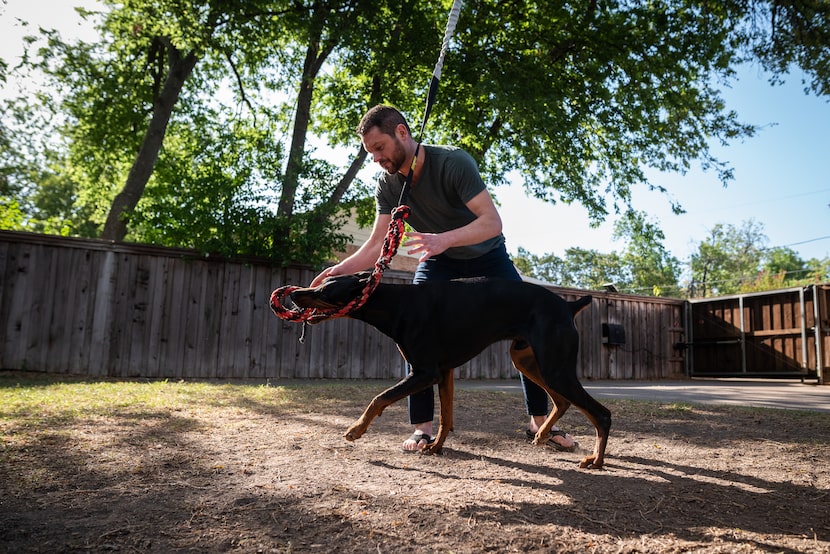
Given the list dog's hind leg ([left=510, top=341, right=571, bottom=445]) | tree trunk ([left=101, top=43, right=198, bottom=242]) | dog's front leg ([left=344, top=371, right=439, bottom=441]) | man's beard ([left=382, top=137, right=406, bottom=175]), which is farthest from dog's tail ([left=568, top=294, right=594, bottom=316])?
tree trunk ([left=101, top=43, right=198, bottom=242])

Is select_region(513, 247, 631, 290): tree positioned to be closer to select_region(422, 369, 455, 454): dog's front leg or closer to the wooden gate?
the wooden gate

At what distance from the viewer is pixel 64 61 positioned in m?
13.6

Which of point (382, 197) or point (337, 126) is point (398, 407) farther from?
point (337, 126)

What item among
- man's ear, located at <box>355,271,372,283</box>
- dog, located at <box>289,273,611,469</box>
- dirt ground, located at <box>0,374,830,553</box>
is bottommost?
dirt ground, located at <box>0,374,830,553</box>

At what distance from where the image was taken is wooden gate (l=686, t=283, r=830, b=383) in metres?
13.4

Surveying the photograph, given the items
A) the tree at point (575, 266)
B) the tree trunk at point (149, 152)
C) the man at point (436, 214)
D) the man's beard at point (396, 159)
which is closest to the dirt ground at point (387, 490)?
the man at point (436, 214)

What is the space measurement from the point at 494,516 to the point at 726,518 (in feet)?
3.24

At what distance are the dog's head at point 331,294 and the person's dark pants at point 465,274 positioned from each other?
0.73 meters

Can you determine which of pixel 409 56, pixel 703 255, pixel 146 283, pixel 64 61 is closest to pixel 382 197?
pixel 146 283

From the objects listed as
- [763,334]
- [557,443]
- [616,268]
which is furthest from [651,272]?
[557,443]

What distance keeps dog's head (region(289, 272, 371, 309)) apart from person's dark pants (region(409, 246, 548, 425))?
0.73 metres

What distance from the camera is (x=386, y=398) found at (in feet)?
9.77

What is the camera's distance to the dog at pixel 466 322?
3123 millimetres

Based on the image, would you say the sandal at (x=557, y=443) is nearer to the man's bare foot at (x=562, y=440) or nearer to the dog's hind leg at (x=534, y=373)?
the man's bare foot at (x=562, y=440)
